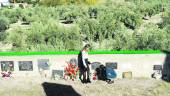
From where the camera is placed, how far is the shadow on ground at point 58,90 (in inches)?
558

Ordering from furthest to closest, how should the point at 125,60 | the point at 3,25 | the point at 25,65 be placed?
the point at 3,25 → the point at 25,65 → the point at 125,60

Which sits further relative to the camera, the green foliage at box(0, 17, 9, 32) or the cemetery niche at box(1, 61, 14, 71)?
the green foliage at box(0, 17, 9, 32)

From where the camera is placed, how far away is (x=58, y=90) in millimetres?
14562

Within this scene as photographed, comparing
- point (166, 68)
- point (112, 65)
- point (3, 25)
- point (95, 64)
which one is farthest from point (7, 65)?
point (3, 25)

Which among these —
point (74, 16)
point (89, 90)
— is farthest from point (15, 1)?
point (89, 90)

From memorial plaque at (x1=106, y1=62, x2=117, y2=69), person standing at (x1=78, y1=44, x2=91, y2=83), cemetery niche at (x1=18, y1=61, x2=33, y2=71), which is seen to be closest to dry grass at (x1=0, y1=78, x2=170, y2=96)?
person standing at (x1=78, y1=44, x2=91, y2=83)

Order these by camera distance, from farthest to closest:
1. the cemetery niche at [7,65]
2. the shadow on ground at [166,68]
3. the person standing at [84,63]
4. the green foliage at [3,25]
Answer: the green foliage at [3,25] < the cemetery niche at [7,65] < the shadow on ground at [166,68] < the person standing at [84,63]

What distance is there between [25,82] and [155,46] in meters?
7.83

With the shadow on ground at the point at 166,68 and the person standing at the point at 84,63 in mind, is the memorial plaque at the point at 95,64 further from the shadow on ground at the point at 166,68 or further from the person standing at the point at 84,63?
the shadow on ground at the point at 166,68

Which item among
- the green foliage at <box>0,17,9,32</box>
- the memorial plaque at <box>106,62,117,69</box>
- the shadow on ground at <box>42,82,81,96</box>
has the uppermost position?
the memorial plaque at <box>106,62,117,69</box>

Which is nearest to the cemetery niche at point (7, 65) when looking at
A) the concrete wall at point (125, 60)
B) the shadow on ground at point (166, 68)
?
the concrete wall at point (125, 60)

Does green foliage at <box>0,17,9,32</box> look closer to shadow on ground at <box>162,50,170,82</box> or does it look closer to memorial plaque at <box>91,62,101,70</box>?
memorial plaque at <box>91,62,101,70</box>

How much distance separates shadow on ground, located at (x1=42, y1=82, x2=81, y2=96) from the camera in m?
14.2

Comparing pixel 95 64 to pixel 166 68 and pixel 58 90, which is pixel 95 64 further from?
pixel 166 68
